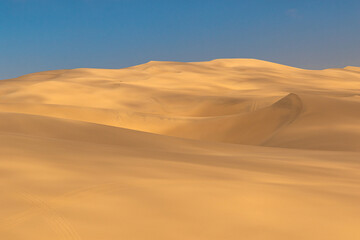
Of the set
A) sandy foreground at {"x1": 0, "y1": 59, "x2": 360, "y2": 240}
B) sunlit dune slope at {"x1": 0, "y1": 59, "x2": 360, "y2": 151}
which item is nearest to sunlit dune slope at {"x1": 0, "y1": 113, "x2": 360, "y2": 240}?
sandy foreground at {"x1": 0, "y1": 59, "x2": 360, "y2": 240}

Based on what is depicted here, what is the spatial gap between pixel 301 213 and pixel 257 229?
17.5 inches

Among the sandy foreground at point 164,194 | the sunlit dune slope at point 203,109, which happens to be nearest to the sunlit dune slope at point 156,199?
the sandy foreground at point 164,194

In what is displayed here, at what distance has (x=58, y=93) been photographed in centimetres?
2939

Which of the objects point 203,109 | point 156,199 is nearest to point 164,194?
point 156,199

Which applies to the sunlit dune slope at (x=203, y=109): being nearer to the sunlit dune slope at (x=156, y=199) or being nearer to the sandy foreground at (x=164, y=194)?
the sandy foreground at (x=164, y=194)

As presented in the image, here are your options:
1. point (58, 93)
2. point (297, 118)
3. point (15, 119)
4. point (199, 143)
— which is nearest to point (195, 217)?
point (199, 143)

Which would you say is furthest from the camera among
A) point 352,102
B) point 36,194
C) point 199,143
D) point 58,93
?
point 58,93

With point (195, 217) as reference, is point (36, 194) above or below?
above

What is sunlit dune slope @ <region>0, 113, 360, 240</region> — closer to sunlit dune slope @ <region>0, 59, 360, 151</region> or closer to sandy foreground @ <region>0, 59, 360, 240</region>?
sandy foreground @ <region>0, 59, 360, 240</region>

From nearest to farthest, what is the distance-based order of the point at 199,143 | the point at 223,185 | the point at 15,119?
the point at 223,185, the point at 199,143, the point at 15,119

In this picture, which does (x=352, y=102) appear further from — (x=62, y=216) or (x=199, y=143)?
(x=62, y=216)

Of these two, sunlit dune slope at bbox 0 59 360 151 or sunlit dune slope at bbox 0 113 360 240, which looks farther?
sunlit dune slope at bbox 0 59 360 151

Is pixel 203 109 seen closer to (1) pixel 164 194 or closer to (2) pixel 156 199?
(1) pixel 164 194

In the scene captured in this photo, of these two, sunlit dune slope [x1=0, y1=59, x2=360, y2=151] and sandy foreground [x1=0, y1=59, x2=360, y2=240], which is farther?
sunlit dune slope [x1=0, y1=59, x2=360, y2=151]
